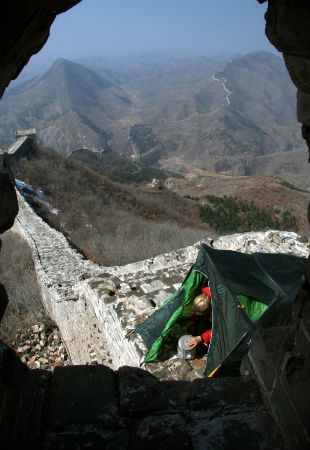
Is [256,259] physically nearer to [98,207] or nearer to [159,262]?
[159,262]

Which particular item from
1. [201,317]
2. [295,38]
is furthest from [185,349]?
[295,38]

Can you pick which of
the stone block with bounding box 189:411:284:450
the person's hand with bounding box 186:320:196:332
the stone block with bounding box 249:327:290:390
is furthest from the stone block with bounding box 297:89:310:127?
the person's hand with bounding box 186:320:196:332

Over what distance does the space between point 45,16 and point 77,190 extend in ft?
62.7

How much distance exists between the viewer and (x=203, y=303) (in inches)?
167

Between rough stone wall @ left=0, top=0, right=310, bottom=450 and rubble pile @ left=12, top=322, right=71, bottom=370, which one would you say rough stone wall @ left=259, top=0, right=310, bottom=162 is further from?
rubble pile @ left=12, top=322, right=71, bottom=370

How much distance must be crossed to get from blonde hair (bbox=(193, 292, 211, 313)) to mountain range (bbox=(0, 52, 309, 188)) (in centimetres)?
7308

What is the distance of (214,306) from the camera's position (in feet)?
13.3

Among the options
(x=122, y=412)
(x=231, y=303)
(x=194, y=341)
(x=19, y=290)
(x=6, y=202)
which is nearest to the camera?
(x=6, y=202)

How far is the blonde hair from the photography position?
425cm

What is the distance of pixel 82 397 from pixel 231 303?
211 centimetres

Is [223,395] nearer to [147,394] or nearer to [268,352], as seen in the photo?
[268,352]

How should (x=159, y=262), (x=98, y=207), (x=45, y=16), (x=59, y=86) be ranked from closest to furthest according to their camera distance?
(x=45, y=16) < (x=159, y=262) < (x=98, y=207) < (x=59, y=86)

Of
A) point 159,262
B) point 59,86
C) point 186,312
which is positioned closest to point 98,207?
point 159,262

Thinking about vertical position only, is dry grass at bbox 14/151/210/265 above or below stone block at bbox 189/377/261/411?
below
